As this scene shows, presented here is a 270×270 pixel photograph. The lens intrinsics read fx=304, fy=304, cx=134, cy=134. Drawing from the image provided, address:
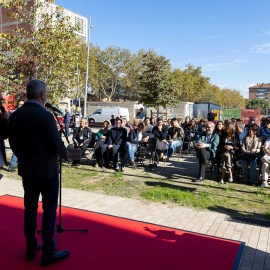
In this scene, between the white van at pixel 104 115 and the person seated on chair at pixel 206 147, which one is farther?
the white van at pixel 104 115

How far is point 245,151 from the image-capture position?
762 centimetres

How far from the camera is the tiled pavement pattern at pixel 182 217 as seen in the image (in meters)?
3.85

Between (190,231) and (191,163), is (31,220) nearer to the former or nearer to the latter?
(190,231)

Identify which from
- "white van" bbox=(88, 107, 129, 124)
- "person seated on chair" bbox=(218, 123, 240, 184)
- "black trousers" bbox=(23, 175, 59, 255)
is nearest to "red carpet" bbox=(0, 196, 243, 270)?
"black trousers" bbox=(23, 175, 59, 255)

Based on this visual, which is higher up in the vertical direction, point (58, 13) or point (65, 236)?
point (58, 13)

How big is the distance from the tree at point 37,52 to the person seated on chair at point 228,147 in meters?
6.33

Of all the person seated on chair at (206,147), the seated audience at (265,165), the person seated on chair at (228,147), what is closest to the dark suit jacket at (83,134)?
the person seated on chair at (206,147)

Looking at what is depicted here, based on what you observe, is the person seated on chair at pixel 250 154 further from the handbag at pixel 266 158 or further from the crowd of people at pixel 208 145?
the handbag at pixel 266 158

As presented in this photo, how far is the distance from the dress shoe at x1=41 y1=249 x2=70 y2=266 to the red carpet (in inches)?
2.0

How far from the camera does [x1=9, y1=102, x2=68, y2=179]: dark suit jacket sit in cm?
309

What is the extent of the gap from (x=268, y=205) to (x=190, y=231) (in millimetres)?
2285

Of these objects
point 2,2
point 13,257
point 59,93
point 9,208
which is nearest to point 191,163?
point 59,93

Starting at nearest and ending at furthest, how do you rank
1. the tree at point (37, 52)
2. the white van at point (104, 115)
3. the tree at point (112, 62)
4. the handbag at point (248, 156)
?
the handbag at point (248, 156) < the tree at point (37, 52) < the white van at point (104, 115) < the tree at point (112, 62)

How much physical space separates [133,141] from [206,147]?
7.52 feet
